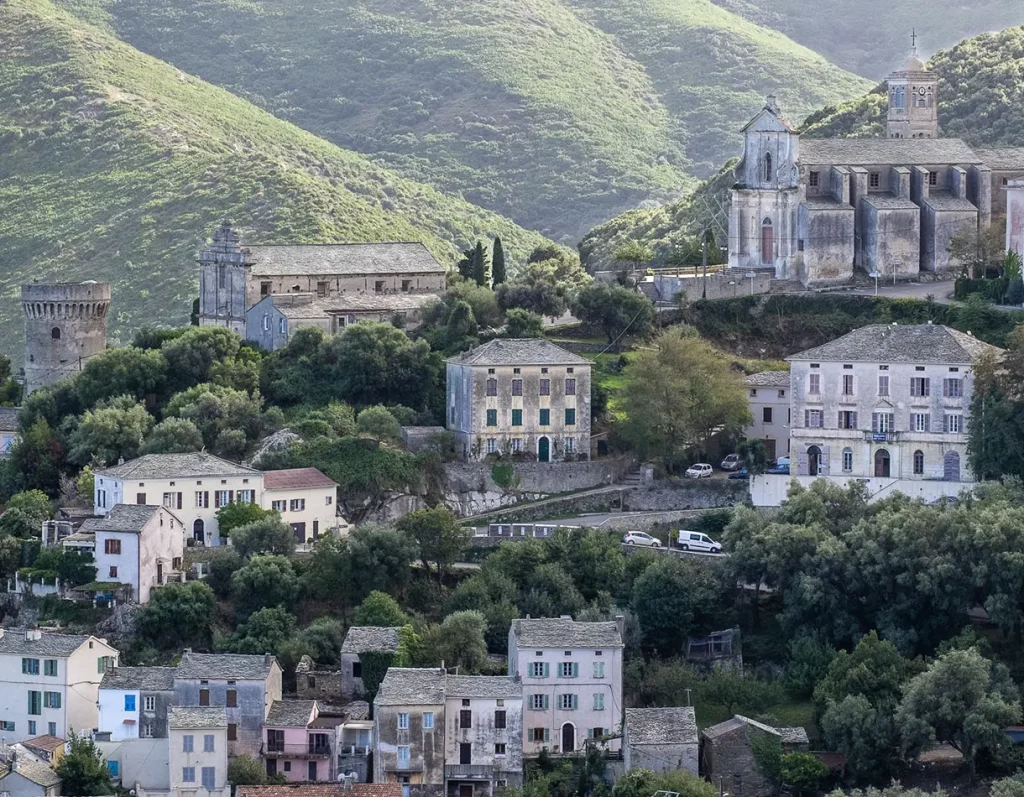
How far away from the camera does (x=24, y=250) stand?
13600 centimetres

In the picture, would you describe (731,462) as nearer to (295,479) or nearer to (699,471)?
(699,471)

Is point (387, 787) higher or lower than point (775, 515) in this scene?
lower

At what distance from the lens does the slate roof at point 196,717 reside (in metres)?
71.2

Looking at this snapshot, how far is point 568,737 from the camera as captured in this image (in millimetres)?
74500

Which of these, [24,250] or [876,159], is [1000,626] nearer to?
[876,159]

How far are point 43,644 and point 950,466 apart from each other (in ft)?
82.3

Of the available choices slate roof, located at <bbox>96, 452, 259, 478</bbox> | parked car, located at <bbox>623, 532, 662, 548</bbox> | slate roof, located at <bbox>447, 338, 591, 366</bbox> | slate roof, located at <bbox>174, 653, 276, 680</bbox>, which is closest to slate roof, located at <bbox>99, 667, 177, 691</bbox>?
slate roof, located at <bbox>174, 653, 276, 680</bbox>

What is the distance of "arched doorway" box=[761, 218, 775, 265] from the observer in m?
97.4

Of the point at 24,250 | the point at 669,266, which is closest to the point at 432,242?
the point at 24,250

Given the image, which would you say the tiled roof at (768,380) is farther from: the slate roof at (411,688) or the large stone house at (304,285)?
the slate roof at (411,688)

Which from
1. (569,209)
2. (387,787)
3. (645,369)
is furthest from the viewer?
(569,209)

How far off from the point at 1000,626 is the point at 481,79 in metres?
104

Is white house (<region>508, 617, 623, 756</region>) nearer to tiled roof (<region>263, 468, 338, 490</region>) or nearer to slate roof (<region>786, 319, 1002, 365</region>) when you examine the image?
Answer: tiled roof (<region>263, 468, 338, 490</region>)

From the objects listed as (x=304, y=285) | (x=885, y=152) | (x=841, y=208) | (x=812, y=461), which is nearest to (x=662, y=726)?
(x=812, y=461)
